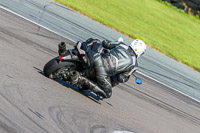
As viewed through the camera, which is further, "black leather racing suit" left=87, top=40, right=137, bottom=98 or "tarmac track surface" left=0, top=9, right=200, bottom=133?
"black leather racing suit" left=87, top=40, right=137, bottom=98

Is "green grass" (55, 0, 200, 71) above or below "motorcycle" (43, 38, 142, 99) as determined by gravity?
above

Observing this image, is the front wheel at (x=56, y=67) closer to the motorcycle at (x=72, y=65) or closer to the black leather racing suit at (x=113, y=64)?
the motorcycle at (x=72, y=65)

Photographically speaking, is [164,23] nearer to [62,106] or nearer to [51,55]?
[51,55]

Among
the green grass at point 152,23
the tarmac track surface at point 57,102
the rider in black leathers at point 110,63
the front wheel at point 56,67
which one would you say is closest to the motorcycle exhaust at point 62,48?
the front wheel at point 56,67

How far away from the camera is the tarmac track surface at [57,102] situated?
465cm

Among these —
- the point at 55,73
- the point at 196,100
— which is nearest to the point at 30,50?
the point at 55,73

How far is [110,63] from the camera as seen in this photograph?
612 cm

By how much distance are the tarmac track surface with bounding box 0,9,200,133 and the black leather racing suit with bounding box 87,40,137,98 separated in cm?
51

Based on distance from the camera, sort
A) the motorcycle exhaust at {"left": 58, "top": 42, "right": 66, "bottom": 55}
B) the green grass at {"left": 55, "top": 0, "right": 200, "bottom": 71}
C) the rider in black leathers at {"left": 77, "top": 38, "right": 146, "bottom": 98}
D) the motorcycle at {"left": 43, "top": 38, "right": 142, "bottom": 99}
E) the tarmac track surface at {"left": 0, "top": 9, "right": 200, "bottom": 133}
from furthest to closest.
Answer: the green grass at {"left": 55, "top": 0, "right": 200, "bottom": 71} < the rider in black leathers at {"left": 77, "top": 38, "right": 146, "bottom": 98} < the motorcycle at {"left": 43, "top": 38, "right": 142, "bottom": 99} < the motorcycle exhaust at {"left": 58, "top": 42, "right": 66, "bottom": 55} < the tarmac track surface at {"left": 0, "top": 9, "right": 200, "bottom": 133}

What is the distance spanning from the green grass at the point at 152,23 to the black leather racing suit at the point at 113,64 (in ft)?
25.5

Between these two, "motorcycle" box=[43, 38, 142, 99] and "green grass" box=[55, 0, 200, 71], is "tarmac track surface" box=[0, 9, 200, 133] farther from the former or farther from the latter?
"green grass" box=[55, 0, 200, 71]

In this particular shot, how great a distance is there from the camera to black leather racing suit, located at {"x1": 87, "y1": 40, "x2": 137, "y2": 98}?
6.09 metres

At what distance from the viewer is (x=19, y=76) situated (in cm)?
568

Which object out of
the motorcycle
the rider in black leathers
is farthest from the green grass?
the motorcycle
